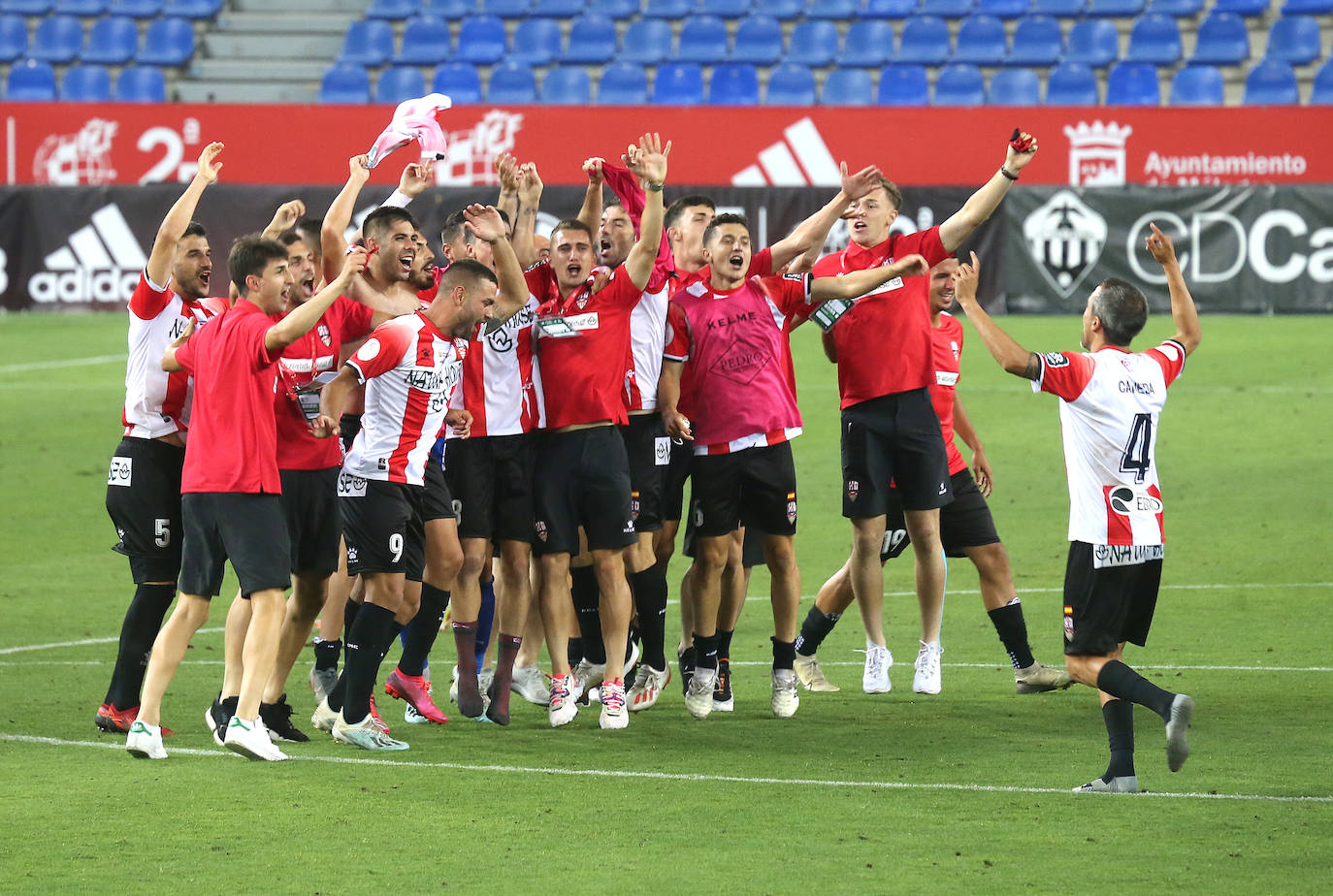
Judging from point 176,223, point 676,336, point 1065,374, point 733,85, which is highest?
point 733,85

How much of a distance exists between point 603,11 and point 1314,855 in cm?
2506

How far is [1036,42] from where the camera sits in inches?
1095

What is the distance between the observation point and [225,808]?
22.7ft

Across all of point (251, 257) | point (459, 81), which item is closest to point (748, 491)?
point (251, 257)

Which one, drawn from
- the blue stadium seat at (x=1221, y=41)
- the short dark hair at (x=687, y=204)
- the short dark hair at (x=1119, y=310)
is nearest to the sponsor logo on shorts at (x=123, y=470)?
the short dark hair at (x=687, y=204)

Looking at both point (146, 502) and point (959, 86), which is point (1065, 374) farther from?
point (959, 86)

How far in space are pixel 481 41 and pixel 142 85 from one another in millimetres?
5334

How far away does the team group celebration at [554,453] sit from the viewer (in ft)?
25.1

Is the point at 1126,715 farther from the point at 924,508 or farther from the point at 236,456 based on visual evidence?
the point at 236,456

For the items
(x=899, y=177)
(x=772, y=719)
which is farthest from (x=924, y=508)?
(x=899, y=177)

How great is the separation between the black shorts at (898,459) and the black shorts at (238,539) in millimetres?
3093

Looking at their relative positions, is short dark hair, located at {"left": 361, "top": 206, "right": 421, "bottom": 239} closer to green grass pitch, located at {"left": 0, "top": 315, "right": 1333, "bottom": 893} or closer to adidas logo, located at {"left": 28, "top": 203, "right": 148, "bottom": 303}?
green grass pitch, located at {"left": 0, "top": 315, "right": 1333, "bottom": 893}

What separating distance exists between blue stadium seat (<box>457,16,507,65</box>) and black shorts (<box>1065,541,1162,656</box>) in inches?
906

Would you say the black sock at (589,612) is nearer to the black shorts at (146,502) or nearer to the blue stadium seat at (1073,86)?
the black shorts at (146,502)
